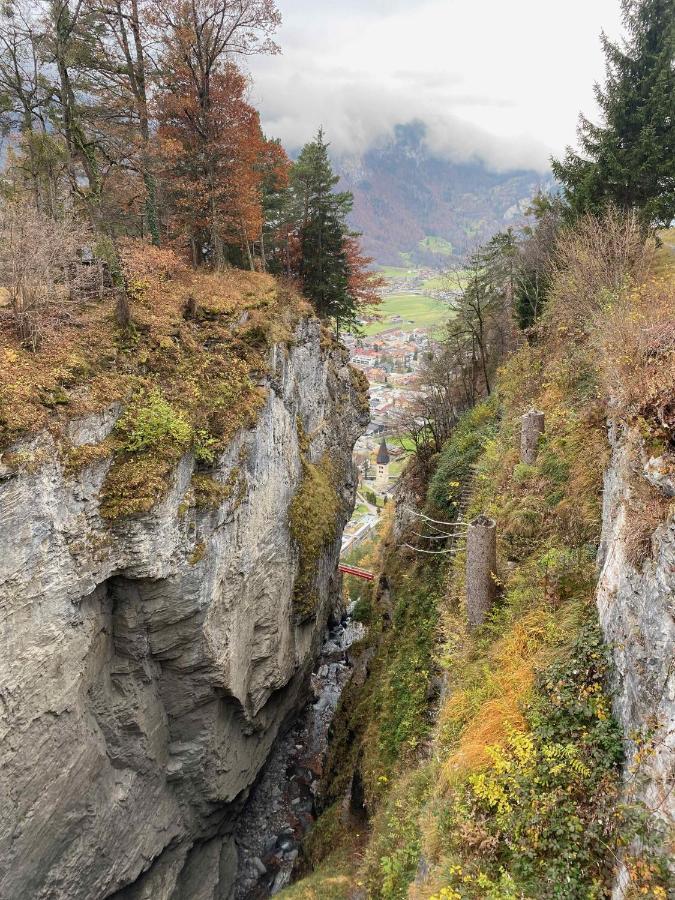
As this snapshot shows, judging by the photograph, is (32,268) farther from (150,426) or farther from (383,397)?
(383,397)

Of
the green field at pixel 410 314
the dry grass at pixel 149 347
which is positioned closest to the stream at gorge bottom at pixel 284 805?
the dry grass at pixel 149 347

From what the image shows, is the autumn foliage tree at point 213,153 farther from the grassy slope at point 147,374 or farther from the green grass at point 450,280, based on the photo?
the green grass at point 450,280

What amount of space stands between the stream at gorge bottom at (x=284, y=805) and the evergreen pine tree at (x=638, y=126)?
24.3 meters

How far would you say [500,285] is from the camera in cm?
2794

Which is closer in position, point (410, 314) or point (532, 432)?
point (532, 432)

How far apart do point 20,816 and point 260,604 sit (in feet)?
23.1

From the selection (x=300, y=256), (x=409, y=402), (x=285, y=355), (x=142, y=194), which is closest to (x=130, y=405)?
(x=285, y=355)

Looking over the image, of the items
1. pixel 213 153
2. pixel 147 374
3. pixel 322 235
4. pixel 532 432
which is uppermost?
pixel 213 153

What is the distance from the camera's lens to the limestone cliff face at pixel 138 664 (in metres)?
8.58

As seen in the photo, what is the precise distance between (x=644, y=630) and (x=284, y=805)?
18.4 metres

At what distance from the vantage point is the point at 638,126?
55.6 feet

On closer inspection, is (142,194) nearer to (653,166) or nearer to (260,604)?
(260,604)

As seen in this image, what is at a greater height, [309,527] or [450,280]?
[450,280]

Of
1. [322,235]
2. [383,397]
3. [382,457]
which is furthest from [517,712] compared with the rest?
[383,397]
